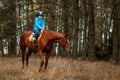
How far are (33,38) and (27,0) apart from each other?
710 inches

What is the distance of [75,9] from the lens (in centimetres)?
2661

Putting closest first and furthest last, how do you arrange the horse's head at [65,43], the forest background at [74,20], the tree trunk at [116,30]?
1. the horse's head at [65,43]
2. the tree trunk at [116,30]
3. the forest background at [74,20]

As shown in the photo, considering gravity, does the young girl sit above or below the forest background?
above

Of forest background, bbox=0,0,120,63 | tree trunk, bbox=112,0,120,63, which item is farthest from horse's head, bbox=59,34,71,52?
tree trunk, bbox=112,0,120,63

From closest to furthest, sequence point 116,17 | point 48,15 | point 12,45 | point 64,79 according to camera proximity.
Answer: point 64,79 < point 116,17 < point 48,15 < point 12,45

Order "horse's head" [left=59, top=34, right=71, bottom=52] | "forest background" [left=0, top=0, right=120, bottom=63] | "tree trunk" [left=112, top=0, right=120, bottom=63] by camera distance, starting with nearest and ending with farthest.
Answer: "horse's head" [left=59, top=34, right=71, bottom=52] < "tree trunk" [left=112, top=0, right=120, bottom=63] < "forest background" [left=0, top=0, right=120, bottom=63]

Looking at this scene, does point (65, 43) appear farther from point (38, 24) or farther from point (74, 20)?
point (74, 20)

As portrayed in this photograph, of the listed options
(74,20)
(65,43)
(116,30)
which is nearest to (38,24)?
(65,43)

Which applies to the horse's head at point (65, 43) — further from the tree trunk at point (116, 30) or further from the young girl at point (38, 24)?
the tree trunk at point (116, 30)

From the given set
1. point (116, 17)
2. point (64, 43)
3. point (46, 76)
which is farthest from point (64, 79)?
point (116, 17)

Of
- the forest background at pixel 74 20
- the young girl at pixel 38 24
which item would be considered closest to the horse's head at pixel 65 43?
the young girl at pixel 38 24

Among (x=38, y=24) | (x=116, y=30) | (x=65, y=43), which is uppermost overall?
(x=38, y=24)

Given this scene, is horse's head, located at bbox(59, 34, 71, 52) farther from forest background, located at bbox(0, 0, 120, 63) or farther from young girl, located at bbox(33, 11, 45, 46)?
forest background, located at bbox(0, 0, 120, 63)

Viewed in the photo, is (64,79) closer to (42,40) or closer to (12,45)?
(42,40)
